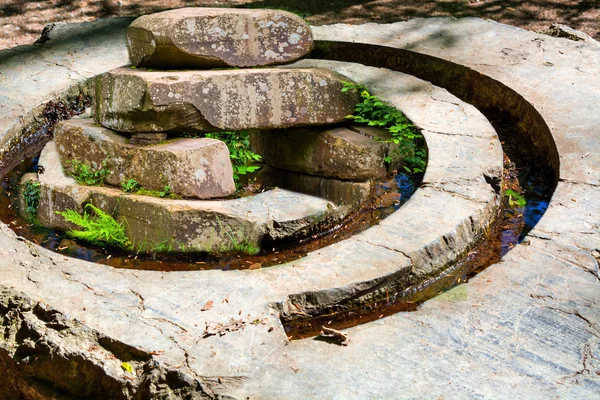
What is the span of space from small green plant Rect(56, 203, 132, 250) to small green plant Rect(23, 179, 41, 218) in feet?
1.04

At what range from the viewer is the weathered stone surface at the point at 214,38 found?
463 centimetres

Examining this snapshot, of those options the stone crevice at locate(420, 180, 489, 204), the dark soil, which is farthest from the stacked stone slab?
the dark soil

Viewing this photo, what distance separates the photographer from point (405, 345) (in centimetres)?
312

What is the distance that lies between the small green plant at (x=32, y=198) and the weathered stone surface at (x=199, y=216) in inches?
4.1

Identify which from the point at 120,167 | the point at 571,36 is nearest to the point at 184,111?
the point at 120,167

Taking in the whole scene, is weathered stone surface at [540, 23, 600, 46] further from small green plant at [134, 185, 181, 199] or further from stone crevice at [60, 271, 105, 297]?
stone crevice at [60, 271, 105, 297]

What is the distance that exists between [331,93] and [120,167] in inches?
56.2

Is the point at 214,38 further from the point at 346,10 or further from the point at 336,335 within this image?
the point at 346,10

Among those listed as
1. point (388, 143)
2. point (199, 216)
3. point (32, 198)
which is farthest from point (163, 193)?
point (388, 143)

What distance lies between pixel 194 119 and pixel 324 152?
36.4 inches

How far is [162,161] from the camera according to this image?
4480 millimetres

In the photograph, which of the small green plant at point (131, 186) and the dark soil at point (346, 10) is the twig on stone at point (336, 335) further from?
the dark soil at point (346, 10)

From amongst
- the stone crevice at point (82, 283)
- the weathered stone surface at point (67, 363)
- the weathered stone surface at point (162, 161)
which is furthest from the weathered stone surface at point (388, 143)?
the weathered stone surface at point (67, 363)

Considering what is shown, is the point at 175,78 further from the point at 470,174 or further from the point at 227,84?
the point at 470,174
